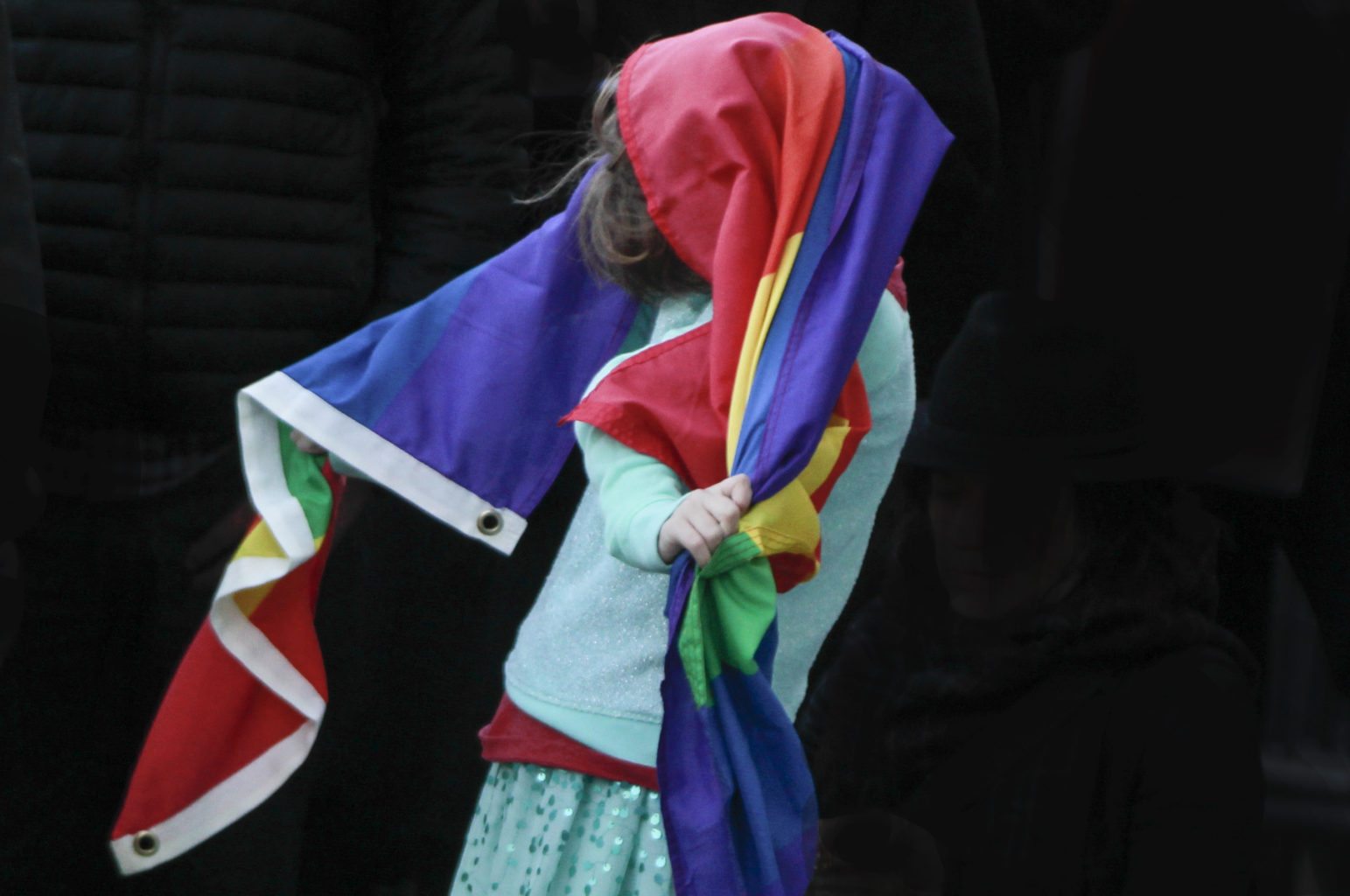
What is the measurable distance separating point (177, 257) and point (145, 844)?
0.65 meters

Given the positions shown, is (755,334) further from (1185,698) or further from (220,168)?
(220,168)

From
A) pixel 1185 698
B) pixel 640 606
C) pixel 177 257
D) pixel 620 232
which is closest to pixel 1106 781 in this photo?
pixel 1185 698

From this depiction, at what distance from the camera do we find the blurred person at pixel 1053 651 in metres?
1.72

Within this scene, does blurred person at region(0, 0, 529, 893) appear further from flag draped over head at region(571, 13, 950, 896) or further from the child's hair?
flag draped over head at region(571, 13, 950, 896)

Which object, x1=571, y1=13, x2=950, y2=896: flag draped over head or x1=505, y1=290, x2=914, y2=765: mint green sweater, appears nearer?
x1=571, y1=13, x2=950, y2=896: flag draped over head

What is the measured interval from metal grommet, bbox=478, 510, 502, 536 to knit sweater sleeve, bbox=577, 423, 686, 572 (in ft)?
0.73

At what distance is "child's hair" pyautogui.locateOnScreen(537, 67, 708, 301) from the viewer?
157 centimetres

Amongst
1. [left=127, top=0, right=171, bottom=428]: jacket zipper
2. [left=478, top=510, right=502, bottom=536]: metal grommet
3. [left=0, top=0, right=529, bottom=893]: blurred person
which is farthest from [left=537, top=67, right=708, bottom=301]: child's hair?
[left=127, top=0, right=171, bottom=428]: jacket zipper

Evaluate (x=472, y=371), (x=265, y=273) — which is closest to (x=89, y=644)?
(x=265, y=273)

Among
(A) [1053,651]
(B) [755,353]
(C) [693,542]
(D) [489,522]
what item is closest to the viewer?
(C) [693,542]

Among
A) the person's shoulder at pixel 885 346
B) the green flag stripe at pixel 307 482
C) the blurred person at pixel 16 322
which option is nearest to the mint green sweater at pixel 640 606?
the person's shoulder at pixel 885 346

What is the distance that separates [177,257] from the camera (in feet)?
6.13

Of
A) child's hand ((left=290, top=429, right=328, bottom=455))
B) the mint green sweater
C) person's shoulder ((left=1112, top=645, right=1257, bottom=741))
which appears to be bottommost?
person's shoulder ((left=1112, top=645, right=1257, bottom=741))

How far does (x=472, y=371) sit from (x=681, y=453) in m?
0.32
